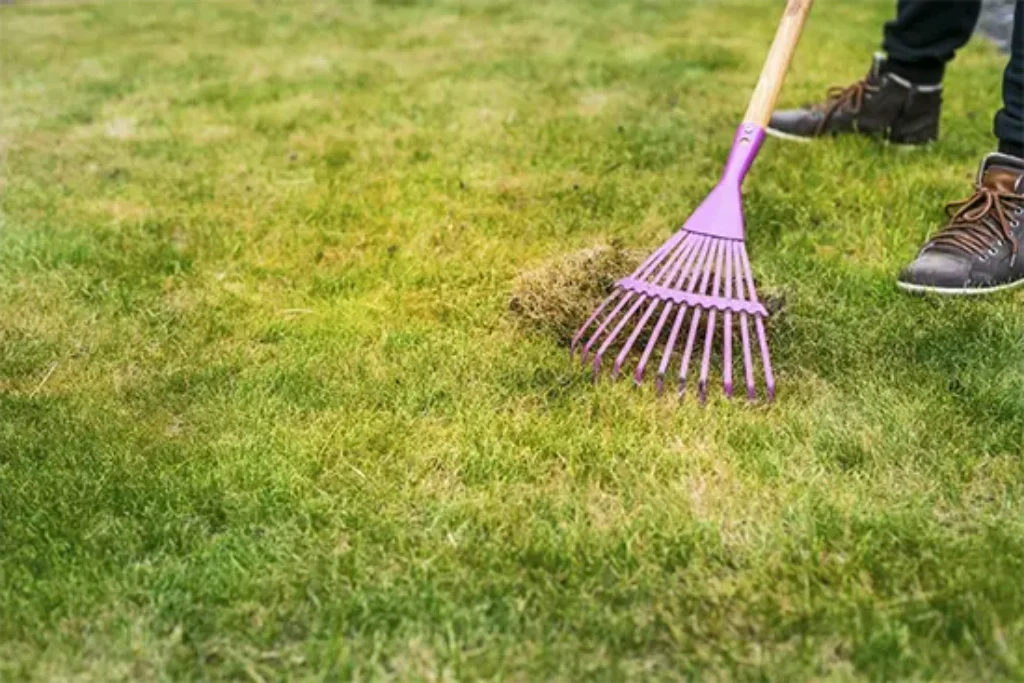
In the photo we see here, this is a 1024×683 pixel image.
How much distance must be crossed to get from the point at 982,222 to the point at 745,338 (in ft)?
2.61

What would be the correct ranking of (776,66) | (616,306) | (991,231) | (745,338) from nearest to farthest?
(745,338), (616,306), (991,231), (776,66)

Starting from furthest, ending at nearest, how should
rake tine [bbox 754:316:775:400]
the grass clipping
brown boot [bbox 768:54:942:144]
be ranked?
1. brown boot [bbox 768:54:942:144]
2. the grass clipping
3. rake tine [bbox 754:316:775:400]

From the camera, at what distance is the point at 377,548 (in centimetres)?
155

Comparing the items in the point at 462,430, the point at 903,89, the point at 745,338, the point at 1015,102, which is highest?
the point at 1015,102

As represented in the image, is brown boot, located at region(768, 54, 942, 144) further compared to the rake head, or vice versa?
brown boot, located at region(768, 54, 942, 144)

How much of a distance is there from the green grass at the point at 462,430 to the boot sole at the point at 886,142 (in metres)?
0.06

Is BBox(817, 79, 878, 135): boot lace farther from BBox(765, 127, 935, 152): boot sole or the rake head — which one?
the rake head

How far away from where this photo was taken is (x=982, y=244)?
2322mm

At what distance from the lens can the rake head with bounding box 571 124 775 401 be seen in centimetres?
196

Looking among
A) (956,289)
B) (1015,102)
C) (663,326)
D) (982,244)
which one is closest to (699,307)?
(663,326)

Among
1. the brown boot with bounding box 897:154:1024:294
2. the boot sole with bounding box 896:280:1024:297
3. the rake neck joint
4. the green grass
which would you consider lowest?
the green grass

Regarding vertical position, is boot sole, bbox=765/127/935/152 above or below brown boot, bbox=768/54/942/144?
below

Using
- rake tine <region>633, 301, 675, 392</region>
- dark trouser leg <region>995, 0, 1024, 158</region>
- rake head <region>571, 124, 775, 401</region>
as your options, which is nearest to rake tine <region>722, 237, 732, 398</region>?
rake head <region>571, 124, 775, 401</region>

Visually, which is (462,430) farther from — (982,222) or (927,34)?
(927,34)
